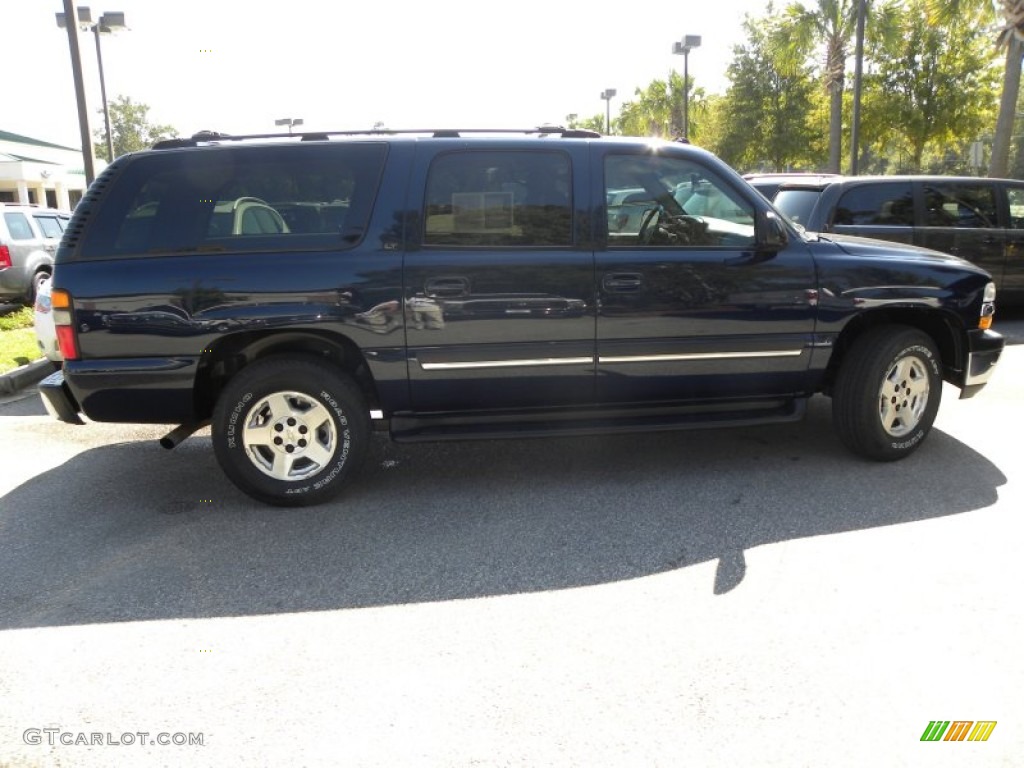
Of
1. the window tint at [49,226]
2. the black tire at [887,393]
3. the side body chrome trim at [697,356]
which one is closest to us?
the side body chrome trim at [697,356]

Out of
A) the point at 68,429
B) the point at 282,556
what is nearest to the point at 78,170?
the point at 68,429

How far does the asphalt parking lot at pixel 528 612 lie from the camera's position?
2.49 m

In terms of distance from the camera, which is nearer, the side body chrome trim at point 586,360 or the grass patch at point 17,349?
the side body chrome trim at point 586,360

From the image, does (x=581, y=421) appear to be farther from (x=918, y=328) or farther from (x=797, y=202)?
(x=797, y=202)

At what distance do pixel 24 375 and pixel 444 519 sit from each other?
5370 millimetres

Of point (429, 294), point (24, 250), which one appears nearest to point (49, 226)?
point (24, 250)

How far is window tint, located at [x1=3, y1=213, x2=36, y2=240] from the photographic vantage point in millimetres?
12242

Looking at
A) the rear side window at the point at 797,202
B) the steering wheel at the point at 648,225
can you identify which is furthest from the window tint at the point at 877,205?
the steering wheel at the point at 648,225

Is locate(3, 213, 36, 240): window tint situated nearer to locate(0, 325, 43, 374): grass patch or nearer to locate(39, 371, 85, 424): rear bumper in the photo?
locate(0, 325, 43, 374): grass patch

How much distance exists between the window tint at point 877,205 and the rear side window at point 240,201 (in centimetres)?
589

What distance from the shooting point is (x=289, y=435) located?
4262 mm

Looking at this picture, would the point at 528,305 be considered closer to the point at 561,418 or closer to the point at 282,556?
the point at 561,418
